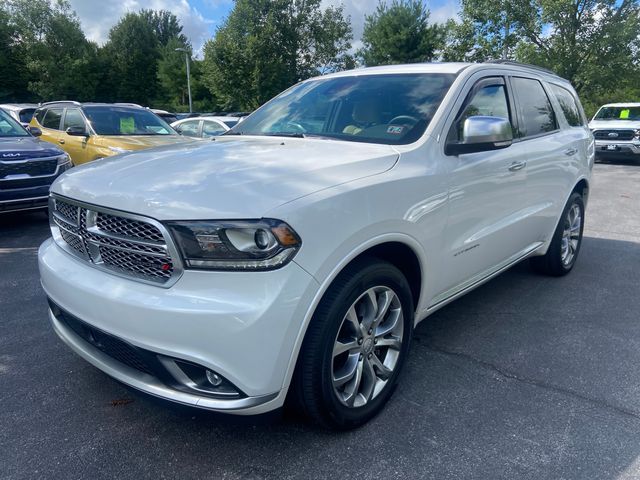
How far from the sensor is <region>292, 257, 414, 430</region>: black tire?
80.0 inches

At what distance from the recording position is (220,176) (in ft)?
7.08

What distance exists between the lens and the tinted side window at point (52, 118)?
9203mm

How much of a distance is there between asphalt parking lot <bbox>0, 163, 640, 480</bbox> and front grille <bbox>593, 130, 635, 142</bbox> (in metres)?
14.0

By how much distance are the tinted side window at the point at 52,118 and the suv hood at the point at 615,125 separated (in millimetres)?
14977

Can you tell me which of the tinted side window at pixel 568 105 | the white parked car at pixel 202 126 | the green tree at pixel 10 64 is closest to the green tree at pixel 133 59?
the green tree at pixel 10 64

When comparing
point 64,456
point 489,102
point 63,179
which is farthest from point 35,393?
point 489,102

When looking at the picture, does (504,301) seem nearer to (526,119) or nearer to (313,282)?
(526,119)

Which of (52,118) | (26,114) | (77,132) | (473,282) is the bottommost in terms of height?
(473,282)

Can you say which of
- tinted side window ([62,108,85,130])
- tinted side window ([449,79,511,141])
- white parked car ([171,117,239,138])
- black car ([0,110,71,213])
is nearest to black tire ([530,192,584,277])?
tinted side window ([449,79,511,141])

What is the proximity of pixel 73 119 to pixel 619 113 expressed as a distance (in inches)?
662

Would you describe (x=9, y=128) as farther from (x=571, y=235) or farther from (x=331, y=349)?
(x=571, y=235)

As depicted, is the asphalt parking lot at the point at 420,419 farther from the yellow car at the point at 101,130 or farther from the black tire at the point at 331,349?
the yellow car at the point at 101,130

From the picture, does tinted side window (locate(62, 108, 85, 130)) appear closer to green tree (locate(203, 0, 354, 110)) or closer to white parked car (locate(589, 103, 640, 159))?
white parked car (locate(589, 103, 640, 159))

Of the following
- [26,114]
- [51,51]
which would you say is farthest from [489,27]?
[51,51]
